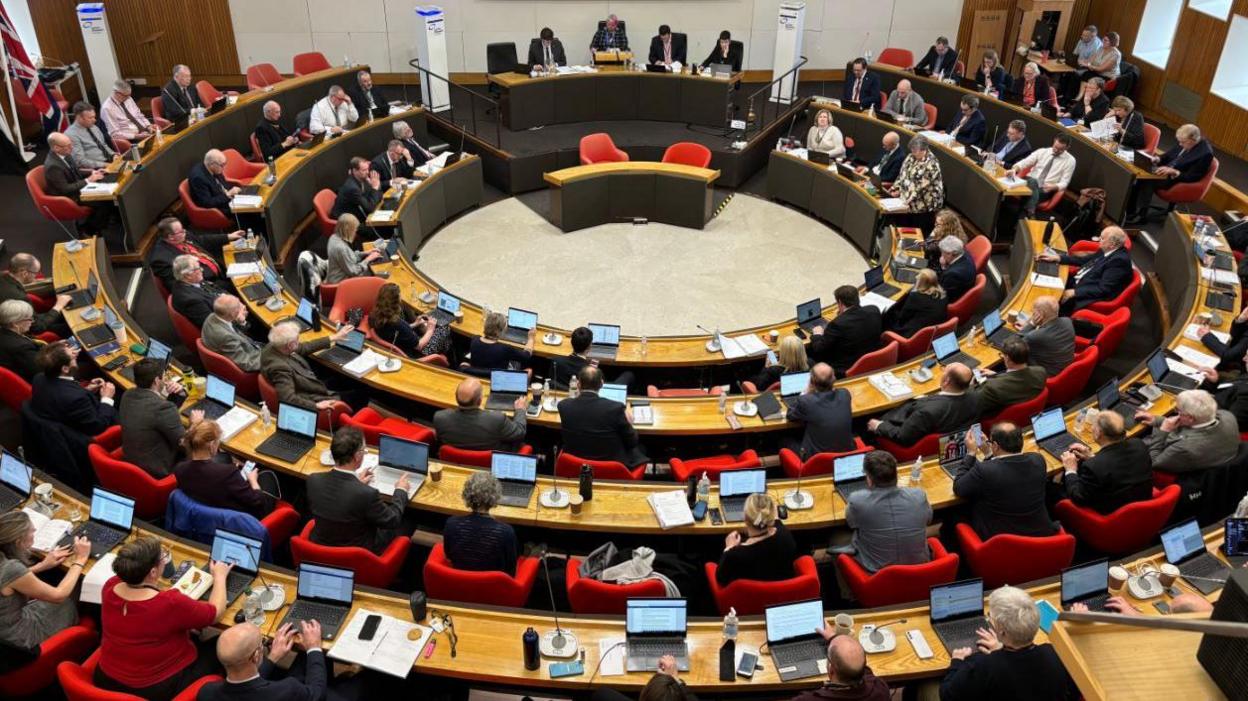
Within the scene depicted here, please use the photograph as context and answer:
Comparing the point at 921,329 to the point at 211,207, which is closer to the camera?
the point at 921,329

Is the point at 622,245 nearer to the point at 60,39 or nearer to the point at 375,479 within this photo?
the point at 375,479

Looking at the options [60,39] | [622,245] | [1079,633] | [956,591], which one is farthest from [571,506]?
[60,39]

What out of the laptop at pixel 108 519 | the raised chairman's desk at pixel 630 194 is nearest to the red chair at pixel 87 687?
the laptop at pixel 108 519

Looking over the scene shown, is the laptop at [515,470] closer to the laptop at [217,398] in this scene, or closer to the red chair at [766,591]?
the red chair at [766,591]

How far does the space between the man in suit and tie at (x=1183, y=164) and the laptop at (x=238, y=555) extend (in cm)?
1140

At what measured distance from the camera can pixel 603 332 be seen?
865 centimetres

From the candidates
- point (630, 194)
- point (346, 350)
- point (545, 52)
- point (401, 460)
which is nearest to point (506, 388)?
point (401, 460)

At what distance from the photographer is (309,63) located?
16.3 metres

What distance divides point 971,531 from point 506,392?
3.87 meters

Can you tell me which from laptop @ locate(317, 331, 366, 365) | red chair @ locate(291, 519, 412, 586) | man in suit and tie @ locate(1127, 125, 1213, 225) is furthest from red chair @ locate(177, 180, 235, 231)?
man in suit and tie @ locate(1127, 125, 1213, 225)

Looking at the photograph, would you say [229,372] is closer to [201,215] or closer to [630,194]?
[201,215]

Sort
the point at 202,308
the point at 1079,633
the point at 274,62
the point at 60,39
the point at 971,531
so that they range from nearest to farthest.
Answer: the point at 1079,633 < the point at 971,531 < the point at 202,308 < the point at 60,39 < the point at 274,62

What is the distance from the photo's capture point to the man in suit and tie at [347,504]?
572cm

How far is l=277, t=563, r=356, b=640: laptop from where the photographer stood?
5.27m
